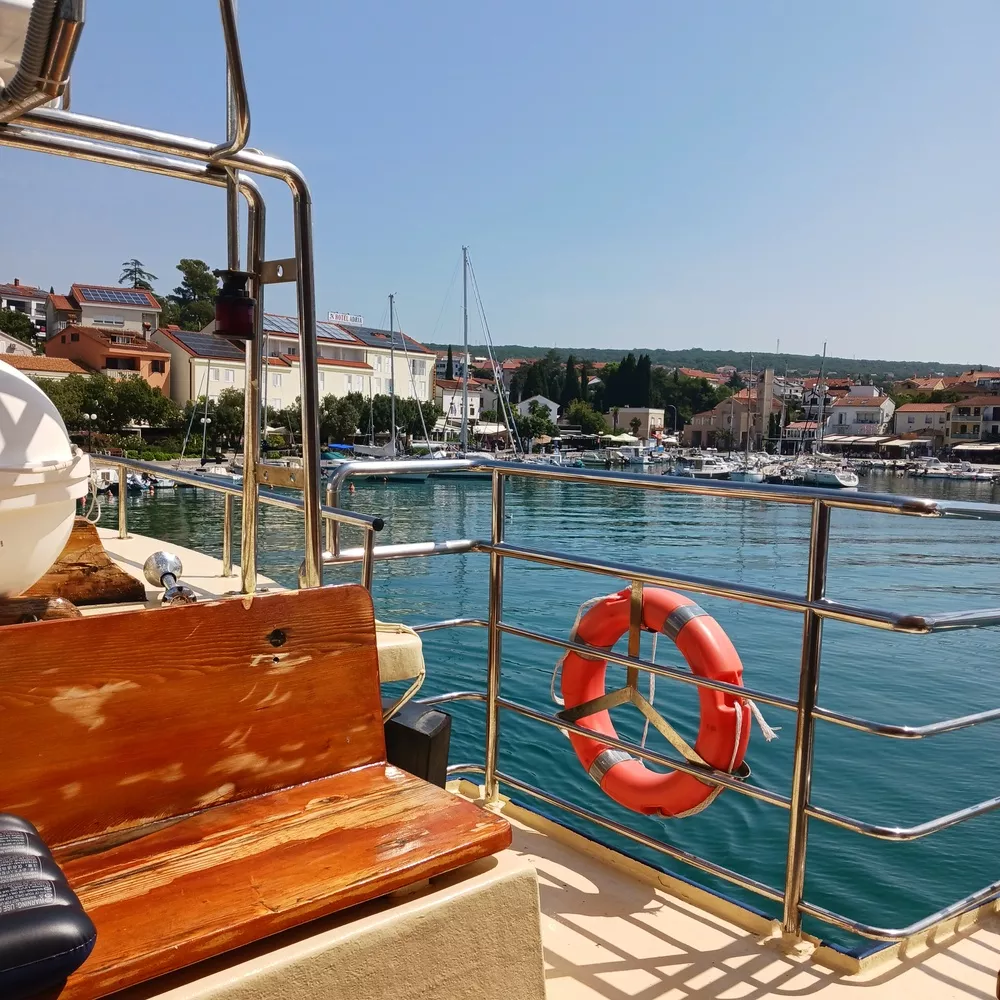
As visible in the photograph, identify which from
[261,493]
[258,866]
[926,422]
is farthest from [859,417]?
[258,866]

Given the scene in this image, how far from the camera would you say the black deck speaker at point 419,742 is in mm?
1845

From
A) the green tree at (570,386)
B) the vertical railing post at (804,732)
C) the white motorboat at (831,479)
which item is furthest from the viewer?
the green tree at (570,386)

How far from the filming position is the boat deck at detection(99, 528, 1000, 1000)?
1.76 meters

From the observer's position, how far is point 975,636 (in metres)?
14.9

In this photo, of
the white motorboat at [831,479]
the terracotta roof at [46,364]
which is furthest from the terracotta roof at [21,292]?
the white motorboat at [831,479]

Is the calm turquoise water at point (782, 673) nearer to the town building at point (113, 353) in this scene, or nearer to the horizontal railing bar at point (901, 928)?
the horizontal railing bar at point (901, 928)

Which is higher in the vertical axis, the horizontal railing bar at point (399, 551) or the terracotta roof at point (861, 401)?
the terracotta roof at point (861, 401)

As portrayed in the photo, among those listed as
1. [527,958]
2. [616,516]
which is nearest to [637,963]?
[527,958]

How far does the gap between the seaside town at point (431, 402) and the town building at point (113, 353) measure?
11 cm

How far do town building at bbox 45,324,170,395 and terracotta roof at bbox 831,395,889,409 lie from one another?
267ft

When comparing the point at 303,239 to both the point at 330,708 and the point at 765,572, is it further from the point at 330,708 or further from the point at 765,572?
the point at 765,572

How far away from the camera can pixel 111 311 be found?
2603 inches

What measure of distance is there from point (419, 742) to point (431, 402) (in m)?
71.8

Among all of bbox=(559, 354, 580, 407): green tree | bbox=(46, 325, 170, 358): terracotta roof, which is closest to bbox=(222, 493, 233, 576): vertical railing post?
bbox=(46, 325, 170, 358): terracotta roof
